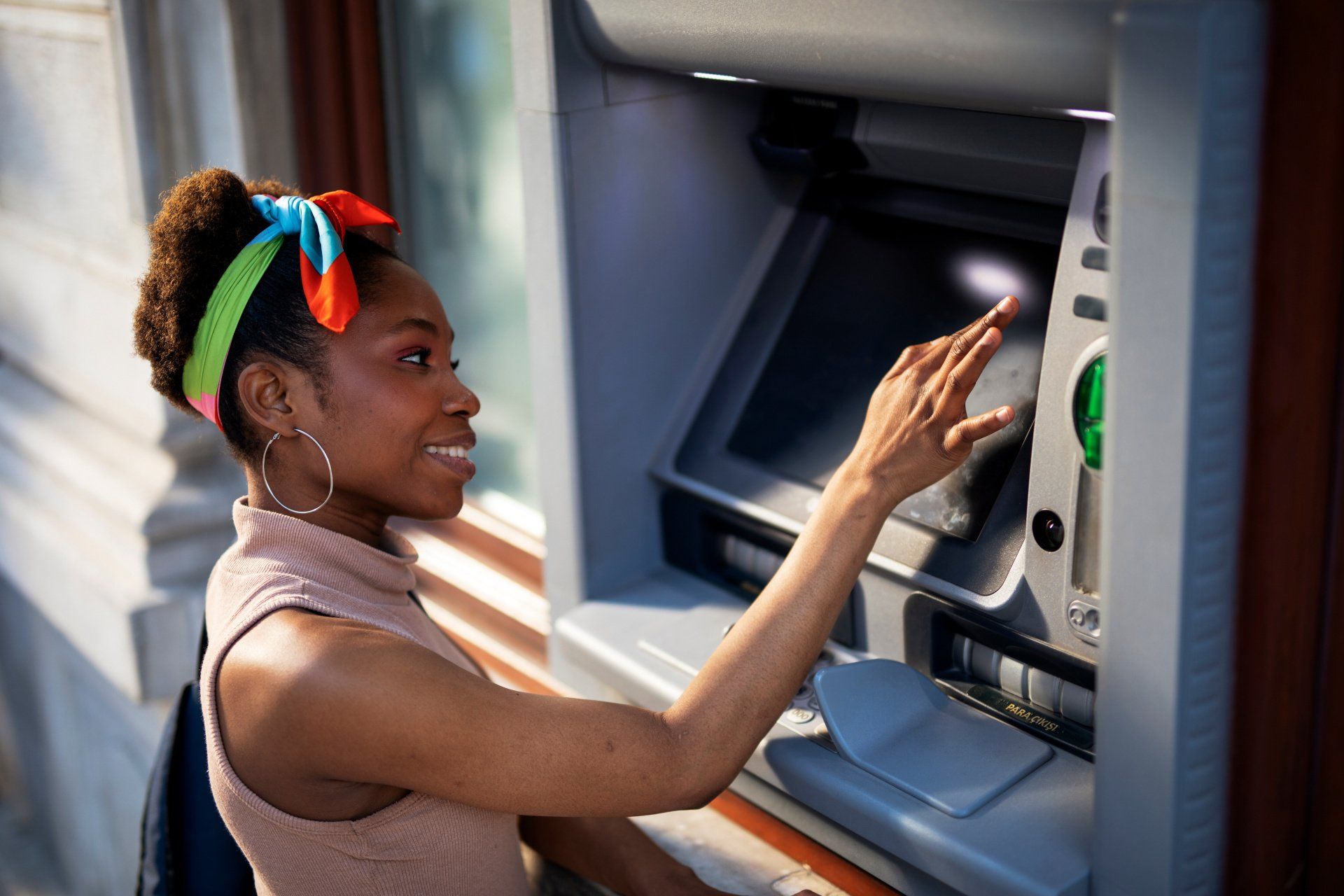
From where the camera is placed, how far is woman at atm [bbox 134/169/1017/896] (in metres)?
1.15

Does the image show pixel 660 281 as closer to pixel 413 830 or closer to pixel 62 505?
pixel 413 830

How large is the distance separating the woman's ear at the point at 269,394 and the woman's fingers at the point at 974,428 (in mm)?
673

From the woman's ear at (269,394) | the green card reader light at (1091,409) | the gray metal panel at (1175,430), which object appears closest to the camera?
the gray metal panel at (1175,430)

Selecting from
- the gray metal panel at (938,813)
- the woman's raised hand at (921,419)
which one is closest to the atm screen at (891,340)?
the woman's raised hand at (921,419)

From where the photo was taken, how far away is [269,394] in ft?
4.28

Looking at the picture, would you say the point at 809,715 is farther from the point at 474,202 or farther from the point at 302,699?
the point at 474,202

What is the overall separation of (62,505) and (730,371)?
2.31 metres

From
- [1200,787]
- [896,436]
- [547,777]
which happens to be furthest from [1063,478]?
[547,777]

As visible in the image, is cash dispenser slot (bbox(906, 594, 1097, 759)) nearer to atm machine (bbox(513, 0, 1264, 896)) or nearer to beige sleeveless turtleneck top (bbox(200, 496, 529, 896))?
atm machine (bbox(513, 0, 1264, 896))

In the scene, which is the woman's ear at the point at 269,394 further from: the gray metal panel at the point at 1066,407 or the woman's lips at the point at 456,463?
the gray metal panel at the point at 1066,407

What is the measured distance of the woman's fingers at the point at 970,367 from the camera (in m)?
1.16

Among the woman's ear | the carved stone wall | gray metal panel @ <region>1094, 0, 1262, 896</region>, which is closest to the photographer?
gray metal panel @ <region>1094, 0, 1262, 896</region>

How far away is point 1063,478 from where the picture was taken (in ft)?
3.91

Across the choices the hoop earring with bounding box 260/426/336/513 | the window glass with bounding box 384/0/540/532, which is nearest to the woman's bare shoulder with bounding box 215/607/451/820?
the hoop earring with bounding box 260/426/336/513
